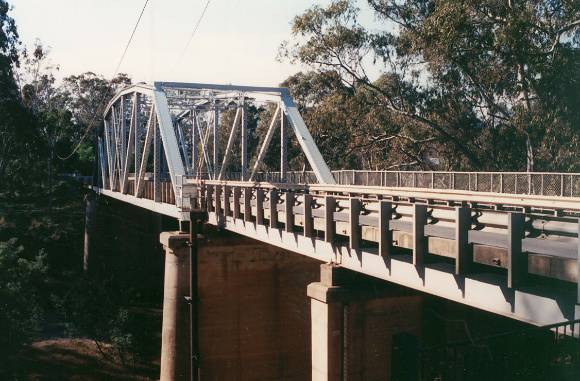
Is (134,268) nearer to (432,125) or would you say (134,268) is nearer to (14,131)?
(14,131)

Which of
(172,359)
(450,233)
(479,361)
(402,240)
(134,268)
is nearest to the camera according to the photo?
(479,361)

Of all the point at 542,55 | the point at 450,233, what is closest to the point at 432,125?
the point at 542,55

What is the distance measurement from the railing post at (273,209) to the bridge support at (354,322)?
1787mm

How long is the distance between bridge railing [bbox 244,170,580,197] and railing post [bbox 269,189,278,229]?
24.9 feet

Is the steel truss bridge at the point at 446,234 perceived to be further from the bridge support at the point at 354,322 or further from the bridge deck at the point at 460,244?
the bridge support at the point at 354,322

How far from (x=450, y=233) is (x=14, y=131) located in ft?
116

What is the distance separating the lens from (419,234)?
7.09 meters

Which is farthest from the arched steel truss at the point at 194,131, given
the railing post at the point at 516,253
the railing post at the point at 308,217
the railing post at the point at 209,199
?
the railing post at the point at 516,253

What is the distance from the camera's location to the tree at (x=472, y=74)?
A: 78.1 ft

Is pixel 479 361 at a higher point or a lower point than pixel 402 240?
lower

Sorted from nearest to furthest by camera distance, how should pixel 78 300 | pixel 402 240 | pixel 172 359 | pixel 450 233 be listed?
pixel 450 233, pixel 402 240, pixel 172 359, pixel 78 300

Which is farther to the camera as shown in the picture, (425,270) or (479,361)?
(425,270)

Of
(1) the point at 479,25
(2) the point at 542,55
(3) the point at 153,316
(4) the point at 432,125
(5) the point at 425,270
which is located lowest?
(3) the point at 153,316

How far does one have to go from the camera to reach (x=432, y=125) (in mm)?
30953
